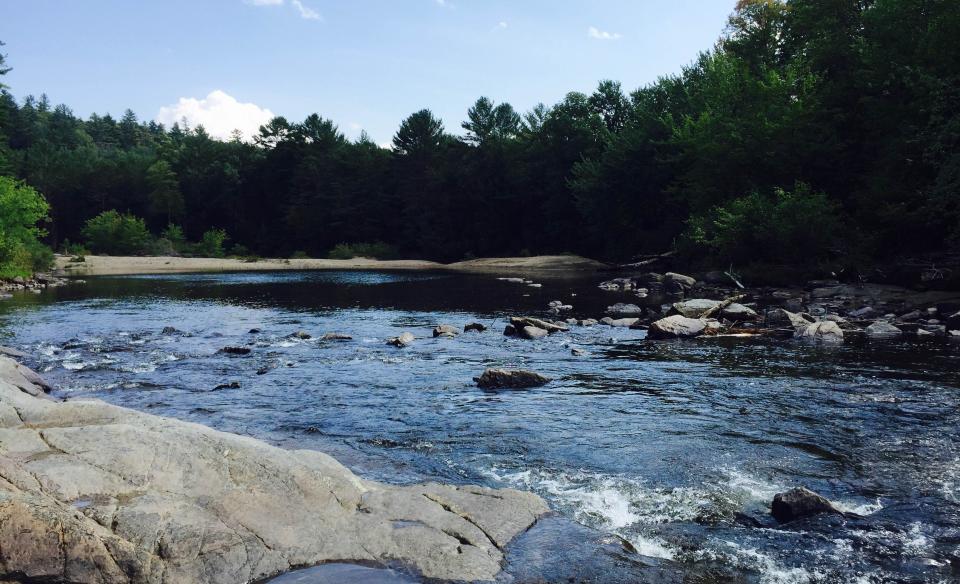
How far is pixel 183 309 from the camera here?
34.8m

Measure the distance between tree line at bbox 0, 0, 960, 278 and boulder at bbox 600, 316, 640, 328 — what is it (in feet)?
50.1

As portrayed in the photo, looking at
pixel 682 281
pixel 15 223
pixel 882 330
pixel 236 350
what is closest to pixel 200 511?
pixel 236 350

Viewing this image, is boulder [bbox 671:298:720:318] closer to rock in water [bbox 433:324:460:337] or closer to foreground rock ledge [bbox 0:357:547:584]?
rock in water [bbox 433:324:460:337]

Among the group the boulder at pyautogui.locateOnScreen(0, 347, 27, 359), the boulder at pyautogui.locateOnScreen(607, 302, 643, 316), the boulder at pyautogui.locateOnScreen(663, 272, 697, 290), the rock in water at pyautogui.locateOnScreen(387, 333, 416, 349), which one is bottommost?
the boulder at pyautogui.locateOnScreen(0, 347, 27, 359)

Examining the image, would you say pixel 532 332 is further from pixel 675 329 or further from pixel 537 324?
pixel 675 329

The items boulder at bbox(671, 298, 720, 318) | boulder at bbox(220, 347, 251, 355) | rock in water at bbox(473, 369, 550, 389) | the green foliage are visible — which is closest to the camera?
rock in water at bbox(473, 369, 550, 389)

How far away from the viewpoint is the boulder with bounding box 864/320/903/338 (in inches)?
888

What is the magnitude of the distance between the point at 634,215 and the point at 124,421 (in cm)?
6218

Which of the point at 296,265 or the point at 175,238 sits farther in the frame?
the point at 175,238

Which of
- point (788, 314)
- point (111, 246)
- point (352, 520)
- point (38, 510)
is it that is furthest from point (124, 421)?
point (111, 246)

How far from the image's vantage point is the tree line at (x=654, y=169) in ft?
114

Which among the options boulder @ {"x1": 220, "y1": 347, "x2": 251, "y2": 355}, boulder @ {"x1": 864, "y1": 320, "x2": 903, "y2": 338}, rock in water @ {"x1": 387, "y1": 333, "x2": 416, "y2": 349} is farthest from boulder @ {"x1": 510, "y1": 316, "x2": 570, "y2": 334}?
boulder @ {"x1": 864, "y1": 320, "x2": 903, "y2": 338}

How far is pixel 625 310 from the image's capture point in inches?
1252

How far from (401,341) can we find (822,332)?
1455 centimetres
